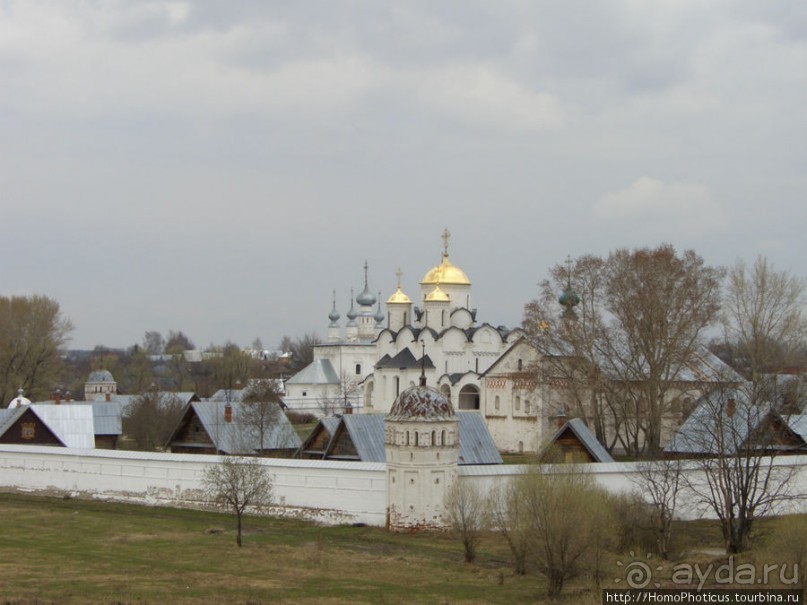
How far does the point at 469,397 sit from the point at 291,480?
25.6m

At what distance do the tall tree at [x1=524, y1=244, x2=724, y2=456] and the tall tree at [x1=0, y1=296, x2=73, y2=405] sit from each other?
3235cm

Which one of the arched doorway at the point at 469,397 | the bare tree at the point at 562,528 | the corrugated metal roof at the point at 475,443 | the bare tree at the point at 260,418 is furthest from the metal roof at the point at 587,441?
the arched doorway at the point at 469,397

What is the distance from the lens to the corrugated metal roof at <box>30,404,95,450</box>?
37625 millimetres

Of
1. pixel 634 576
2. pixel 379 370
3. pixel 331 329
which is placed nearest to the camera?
pixel 634 576

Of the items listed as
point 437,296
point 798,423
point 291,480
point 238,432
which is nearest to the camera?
point 291,480

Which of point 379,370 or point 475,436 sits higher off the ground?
point 379,370

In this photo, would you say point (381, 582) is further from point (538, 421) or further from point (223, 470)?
point (538, 421)

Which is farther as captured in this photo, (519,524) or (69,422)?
(69,422)

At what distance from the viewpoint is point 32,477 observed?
34969 mm

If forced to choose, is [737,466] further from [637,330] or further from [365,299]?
[365,299]

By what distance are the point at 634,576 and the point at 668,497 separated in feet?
22.0

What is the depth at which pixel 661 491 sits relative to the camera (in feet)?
90.0

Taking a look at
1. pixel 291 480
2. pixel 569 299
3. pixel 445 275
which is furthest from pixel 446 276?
pixel 291 480

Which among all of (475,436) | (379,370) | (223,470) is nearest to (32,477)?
(223,470)
